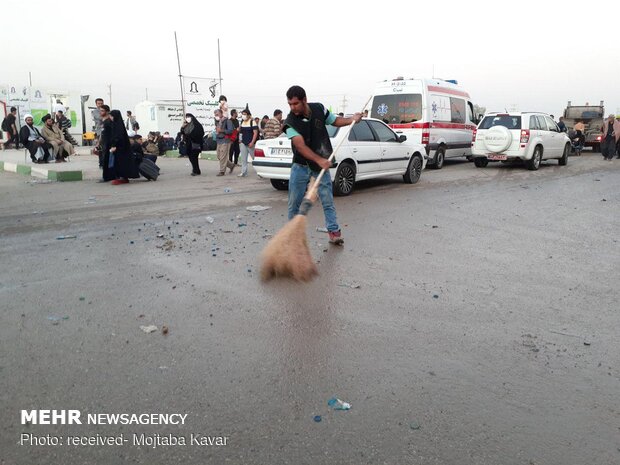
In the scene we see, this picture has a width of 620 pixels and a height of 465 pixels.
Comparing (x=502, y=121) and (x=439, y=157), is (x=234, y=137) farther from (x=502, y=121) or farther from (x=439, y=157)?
(x=502, y=121)

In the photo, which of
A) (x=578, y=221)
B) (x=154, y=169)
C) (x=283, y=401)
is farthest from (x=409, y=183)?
(x=283, y=401)

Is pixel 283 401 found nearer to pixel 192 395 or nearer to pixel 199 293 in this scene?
pixel 192 395

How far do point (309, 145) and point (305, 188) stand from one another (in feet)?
1.84

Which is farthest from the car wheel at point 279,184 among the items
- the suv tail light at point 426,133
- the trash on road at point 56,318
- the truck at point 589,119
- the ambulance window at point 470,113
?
the truck at point 589,119

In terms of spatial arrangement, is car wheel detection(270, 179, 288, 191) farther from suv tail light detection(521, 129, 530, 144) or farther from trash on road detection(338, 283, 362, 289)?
suv tail light detection(521, 129, 530, 144)

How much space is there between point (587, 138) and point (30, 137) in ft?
76.5

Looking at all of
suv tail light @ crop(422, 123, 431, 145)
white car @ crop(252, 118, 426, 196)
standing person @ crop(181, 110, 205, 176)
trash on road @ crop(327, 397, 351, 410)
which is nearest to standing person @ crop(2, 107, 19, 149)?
standing person @ crop(181, 110, 205, 176)

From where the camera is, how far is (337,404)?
9.39ft

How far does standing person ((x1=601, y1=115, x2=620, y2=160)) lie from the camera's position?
65.4 feet

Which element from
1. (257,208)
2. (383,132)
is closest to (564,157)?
(383,132)

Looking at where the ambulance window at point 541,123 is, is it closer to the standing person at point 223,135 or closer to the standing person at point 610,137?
the standing person at point 610,137

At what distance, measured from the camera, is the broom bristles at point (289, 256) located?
495 centimetres

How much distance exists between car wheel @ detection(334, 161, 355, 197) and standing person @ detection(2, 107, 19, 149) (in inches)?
768

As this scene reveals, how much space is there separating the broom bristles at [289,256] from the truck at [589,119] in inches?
918
